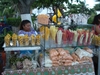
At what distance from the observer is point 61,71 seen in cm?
267

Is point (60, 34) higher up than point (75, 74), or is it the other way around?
point (60, 34)

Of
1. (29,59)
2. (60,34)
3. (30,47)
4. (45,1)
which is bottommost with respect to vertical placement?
(29,59)

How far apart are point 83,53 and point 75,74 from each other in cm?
35

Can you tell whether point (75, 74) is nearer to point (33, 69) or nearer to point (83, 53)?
point (83, 53)

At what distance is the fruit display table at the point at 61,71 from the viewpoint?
8.39 ft

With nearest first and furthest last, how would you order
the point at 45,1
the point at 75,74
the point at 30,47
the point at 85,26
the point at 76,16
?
the point at 30,47
the point at 75,74
the point at 85,26
the point at 45,1
the point at 76,16

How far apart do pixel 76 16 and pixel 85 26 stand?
10652 mm

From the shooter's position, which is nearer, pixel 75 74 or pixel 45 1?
pixel 75 74

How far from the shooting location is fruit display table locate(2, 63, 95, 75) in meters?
2.56

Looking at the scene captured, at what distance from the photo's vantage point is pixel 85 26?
3023mm

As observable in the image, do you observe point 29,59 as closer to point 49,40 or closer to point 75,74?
point 49,40

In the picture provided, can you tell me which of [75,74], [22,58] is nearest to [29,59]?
[22,58]

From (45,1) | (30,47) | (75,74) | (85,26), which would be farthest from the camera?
(45,1)

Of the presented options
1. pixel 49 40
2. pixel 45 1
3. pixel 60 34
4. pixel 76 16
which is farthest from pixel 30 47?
pixel 76 16
